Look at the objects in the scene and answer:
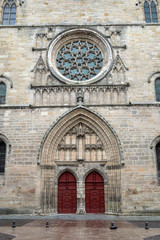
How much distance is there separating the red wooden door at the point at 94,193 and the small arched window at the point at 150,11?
11.1 meters

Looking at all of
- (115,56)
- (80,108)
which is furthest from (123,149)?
(115,56)

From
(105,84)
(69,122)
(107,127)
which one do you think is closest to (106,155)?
(107,127)

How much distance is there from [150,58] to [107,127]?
5341 millimetres

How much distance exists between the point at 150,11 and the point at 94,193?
1291cm

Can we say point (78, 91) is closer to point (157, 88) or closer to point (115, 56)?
point (115, 56)

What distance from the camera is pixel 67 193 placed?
520 inches

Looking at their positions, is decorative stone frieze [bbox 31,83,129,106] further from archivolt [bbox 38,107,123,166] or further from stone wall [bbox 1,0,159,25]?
stone wall [bbox 1,0,159,25]

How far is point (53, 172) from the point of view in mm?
13180

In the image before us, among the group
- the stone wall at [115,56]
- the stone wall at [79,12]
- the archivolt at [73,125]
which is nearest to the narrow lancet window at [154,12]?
the stone wall at [79,12]

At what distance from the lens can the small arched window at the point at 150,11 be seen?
1611 cm

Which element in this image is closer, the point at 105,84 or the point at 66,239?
the point at 66,239

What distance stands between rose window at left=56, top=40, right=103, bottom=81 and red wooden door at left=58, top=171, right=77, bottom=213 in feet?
20.2

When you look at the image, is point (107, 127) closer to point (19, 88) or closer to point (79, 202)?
point (79, 202)

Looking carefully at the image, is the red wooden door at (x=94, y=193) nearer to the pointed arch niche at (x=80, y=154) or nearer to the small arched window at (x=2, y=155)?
the pointed arch niche at (x=80, y=154)
